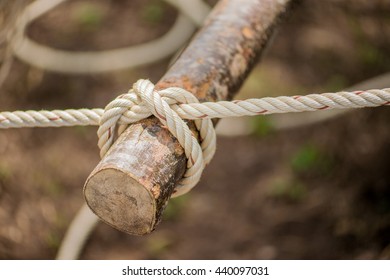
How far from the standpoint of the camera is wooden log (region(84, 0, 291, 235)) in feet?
1.93

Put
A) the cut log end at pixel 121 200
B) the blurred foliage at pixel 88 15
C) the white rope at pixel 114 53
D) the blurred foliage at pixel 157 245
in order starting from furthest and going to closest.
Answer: the blurred foliage at pixel 88 15, the white rope at pixel 114 53, the blurred foliage at pixel 157 245, the cut log end at pixel 121 200

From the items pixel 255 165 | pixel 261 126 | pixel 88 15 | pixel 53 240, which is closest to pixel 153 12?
pixel 88 15

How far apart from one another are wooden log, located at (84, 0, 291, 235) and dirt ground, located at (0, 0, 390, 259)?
57cm

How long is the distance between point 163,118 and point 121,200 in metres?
0.13

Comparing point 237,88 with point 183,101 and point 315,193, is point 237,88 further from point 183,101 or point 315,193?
point 315,193

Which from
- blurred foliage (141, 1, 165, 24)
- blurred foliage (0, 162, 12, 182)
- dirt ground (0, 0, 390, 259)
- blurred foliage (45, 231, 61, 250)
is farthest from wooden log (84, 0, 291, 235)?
blurred foliage (141, 1, 165, 24)

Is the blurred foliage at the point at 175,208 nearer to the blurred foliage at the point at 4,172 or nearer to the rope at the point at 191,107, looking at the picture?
the blurred foliage at the point at 4,172

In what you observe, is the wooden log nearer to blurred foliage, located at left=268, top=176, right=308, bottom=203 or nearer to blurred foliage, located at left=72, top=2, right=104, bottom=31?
blurred foliage, located at left=268, top=176, right=308, bottom=203

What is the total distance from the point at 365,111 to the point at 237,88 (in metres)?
1.06

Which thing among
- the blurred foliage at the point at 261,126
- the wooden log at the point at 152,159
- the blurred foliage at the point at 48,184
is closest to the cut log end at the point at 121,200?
the wooden log at the point at 152,159

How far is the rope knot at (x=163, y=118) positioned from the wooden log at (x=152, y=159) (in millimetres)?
15

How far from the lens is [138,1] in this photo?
2.17 m

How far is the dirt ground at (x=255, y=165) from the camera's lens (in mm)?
1498

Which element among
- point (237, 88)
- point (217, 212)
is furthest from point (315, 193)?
point (237, 88)
